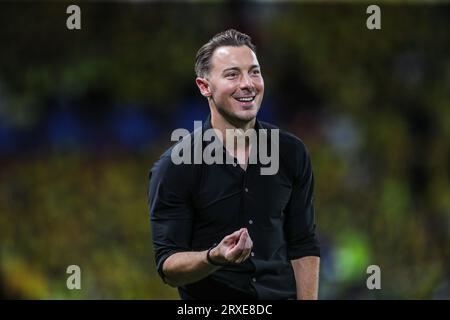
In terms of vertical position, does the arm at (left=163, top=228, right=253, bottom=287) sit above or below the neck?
below

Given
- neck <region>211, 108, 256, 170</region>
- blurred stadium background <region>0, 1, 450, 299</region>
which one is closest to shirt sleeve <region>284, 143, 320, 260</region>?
neck <region>211, 108, 256, 170</region>

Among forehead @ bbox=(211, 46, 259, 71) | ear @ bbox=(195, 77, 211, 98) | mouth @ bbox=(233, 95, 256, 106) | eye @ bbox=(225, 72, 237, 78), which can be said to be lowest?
mouth @ bbox=(233, 95, 256, 106)

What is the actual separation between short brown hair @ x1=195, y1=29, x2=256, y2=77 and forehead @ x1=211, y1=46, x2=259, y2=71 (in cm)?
2

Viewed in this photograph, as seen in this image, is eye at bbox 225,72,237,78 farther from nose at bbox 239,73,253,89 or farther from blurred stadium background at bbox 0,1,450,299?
blurred stadium background at bbox 0,1,450,299

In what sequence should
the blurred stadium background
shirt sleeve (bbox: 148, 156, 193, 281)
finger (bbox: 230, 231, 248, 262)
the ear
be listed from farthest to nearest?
1. the blurred stadium background
2. the ear
3. shirt sleeve (bbox: 148, 156, 193, 281)
4. finger (bbox: 230, 231, 248, 262)

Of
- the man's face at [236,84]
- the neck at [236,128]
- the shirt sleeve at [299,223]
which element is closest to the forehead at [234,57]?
the man's face at [236,84]

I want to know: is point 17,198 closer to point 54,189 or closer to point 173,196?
point 54,189

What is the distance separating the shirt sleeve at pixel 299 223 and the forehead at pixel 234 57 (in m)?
0.32

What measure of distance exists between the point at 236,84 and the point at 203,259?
0.54 m

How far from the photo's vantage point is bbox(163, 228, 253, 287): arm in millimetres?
2109

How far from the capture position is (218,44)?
8.33ft

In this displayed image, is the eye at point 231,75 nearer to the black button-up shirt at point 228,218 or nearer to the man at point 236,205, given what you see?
the man at point 236,205

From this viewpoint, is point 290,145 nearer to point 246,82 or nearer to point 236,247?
point 246,82

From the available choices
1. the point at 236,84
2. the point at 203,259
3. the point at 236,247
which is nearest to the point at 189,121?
the point at 236,84
